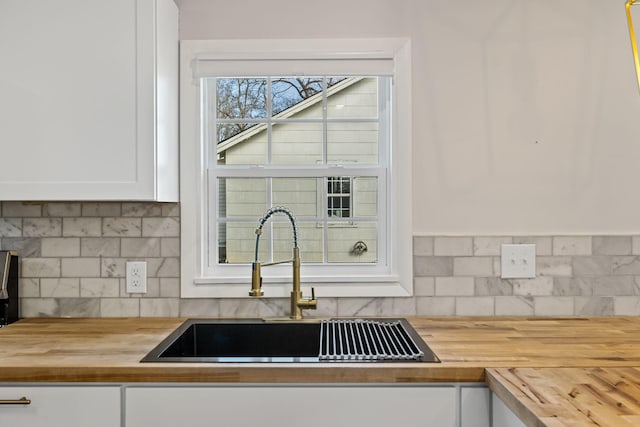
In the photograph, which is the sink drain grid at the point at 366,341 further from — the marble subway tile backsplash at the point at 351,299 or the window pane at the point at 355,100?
the window pane at the point at 355,100

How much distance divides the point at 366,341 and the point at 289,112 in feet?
3.36

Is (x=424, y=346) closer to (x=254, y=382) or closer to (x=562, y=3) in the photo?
(x=254, y=382)

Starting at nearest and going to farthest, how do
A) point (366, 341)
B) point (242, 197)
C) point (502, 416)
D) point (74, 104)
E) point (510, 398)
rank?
point (510, 398) → point (502, 416) → point (366, 341) → point (74, 104) → point (242, 197)

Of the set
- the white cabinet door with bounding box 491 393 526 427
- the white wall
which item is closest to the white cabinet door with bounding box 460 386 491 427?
the white cabinet door with bounding box 491 393 526 427

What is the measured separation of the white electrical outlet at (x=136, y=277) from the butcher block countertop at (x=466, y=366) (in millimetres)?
216

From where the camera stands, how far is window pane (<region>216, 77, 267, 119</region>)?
2.31m

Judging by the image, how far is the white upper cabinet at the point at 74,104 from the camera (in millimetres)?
1855

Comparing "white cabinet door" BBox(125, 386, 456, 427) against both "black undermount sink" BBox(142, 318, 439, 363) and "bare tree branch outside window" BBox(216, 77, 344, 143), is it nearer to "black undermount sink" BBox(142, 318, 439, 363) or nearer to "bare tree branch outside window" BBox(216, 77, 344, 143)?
"black undermount sink" BBox(142, 318, 439, 363)

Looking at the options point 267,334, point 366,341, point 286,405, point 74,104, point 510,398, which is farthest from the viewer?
point 267,334

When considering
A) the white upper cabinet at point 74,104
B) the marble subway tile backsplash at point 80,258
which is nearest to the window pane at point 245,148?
the marble subway tile backsplash at point 80,258

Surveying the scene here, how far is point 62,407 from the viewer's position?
1.51 m

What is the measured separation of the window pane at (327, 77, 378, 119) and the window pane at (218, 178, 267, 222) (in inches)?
16.5

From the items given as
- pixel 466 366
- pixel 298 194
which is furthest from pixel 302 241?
pixel 466 366

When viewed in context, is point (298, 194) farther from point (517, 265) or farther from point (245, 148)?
point (517, 265)
